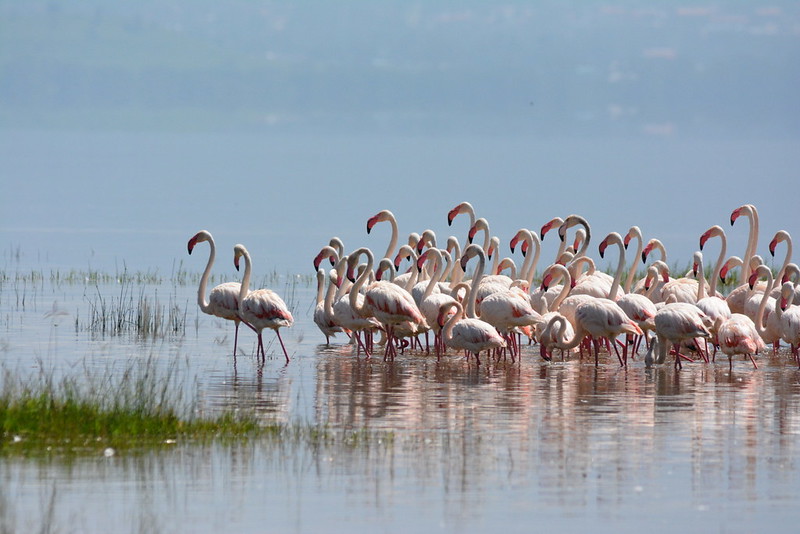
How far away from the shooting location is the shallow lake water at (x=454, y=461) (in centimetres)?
808

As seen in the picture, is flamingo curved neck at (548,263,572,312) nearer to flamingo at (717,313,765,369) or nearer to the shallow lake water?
the shallow lake water

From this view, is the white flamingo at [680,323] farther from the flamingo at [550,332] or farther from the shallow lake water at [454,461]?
the flamingo at [550,332]

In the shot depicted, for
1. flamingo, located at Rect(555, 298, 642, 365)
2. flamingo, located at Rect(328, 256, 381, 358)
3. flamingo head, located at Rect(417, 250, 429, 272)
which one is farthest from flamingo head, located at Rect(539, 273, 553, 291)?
flamingo, located at Rect(328, 256, 381, 358)

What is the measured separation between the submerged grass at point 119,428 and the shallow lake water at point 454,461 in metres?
0.15

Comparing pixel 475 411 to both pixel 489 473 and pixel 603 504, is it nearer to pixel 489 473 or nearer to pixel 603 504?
pixel 489 473

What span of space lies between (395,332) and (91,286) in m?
10.5

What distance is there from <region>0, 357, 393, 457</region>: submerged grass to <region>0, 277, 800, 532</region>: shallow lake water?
0.15 metres

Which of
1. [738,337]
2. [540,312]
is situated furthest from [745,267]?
[738,337]

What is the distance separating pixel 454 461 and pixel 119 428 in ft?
7.56

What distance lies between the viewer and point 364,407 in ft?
39.9

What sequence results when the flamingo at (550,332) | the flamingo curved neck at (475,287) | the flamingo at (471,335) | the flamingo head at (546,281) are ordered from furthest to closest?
the flamingo head at (546,281), the flamingo curved neck at (475,287), the flamingo at (550,332), the flamingo at (471,335)

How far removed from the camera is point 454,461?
377 inches

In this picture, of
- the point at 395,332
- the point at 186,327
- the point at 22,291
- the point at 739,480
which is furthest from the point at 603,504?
the point at 22,291

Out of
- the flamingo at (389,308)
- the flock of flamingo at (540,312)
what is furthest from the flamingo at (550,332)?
the flamingo at (389,308)
